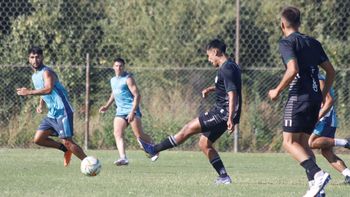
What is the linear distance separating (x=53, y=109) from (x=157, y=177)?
238cm

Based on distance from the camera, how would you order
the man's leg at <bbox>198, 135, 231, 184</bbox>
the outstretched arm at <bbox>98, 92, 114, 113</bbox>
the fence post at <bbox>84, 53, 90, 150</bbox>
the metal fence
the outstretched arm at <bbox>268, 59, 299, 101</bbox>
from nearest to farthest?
1. the outstretched arm at <bbox>268, 59, 299, 101</bbox>
2. the man's leg at <bbox>198, 135, 231, 184</bbox>
3. the outstretched arm at <bbox>98, 92, 114, 113</bbox>
4. the fence post at <bbox>84, 53, 90, 150</bbox>
5. the metal fence

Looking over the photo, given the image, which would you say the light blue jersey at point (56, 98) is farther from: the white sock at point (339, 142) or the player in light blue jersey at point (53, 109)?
the white sock at point (339, 142)

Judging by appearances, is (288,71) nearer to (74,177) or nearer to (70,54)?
(74,177)

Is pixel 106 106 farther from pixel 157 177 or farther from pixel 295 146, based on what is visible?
pixel 295 146

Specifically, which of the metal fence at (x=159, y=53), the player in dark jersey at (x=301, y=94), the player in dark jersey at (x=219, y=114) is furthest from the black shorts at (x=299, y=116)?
the metal fence at (x=159, y=53)

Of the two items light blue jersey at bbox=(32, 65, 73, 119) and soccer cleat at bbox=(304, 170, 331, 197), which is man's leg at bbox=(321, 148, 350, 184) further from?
light blue jersey at bbox=(32, 65, 73, 119)

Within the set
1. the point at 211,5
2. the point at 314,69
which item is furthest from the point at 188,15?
the point at 314,69

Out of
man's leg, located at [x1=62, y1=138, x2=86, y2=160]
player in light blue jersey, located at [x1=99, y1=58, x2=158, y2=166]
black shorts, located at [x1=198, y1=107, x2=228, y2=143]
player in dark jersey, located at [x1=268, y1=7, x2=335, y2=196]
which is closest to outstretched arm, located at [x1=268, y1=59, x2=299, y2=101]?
player in dark jersey, located at [x1=268, y1=7, x2=335, y2=196]

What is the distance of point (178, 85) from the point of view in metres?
21.1

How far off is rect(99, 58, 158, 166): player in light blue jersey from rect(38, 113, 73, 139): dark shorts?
5.23ft

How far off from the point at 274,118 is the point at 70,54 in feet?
17.7

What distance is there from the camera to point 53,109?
1427 cm

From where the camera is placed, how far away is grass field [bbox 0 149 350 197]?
415 inches

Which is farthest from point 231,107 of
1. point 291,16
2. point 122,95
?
point 122,95
